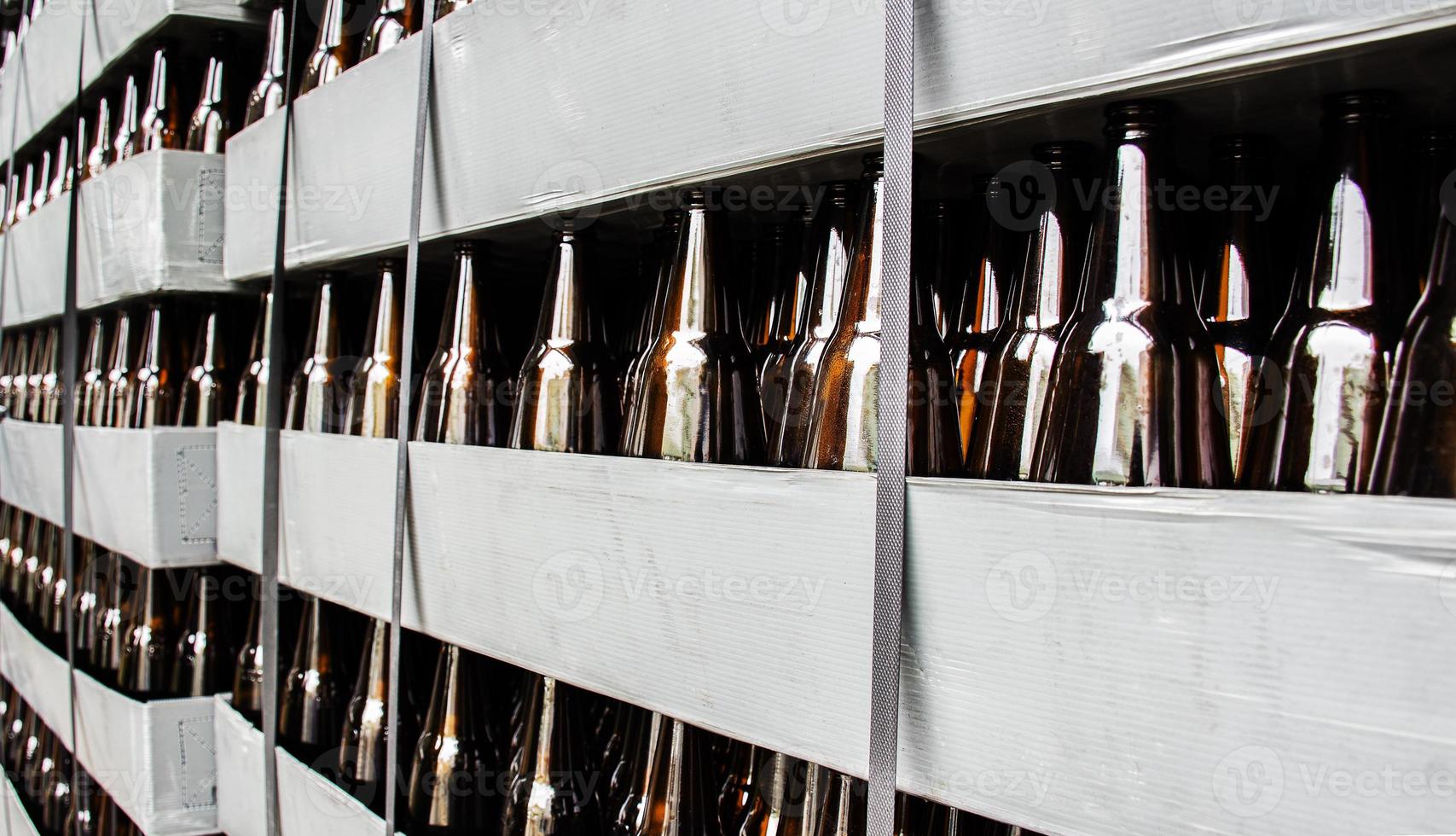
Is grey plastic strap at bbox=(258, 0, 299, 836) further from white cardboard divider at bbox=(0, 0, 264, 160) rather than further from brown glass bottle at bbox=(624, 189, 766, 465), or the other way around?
brown glass bottle at bbox=(624, 189, 766, 465)

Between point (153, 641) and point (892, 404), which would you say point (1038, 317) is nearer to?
point (892, 404)

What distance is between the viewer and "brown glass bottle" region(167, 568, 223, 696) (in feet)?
6.11

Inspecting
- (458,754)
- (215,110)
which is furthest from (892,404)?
(215,110)

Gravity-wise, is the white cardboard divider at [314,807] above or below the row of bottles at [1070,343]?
below

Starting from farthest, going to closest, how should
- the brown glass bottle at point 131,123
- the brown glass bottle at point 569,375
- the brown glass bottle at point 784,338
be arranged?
1. the brown glass bottle at point 131,123
2. the brown glass bottle at point 569,375
3. the brown glass bottle at point 784,338

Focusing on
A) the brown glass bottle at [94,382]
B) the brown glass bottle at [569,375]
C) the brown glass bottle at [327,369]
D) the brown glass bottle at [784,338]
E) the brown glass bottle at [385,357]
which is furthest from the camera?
the brown glass bottle at [94,382]

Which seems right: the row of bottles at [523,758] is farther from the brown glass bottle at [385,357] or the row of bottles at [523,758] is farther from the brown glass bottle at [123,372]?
the brown glass bottle at [123,372]

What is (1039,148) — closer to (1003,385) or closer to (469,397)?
(1003,385)

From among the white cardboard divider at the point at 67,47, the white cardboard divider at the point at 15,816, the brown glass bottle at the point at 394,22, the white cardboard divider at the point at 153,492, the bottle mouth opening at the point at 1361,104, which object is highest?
the white cardboard divider at the point at 67,47

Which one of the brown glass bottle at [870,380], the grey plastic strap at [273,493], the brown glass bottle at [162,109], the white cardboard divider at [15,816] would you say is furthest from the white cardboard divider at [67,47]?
the white cardboard divider at [15,816]

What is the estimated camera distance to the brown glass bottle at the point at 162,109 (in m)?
1.95

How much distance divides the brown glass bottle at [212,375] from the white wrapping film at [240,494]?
6.2 inches

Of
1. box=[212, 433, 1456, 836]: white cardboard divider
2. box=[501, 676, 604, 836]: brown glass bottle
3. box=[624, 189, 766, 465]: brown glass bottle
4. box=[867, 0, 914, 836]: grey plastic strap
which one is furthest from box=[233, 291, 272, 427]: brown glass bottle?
box=[867, 0, 914, 836]: grey plastic strap

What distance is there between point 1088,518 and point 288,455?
1209 millimetres
